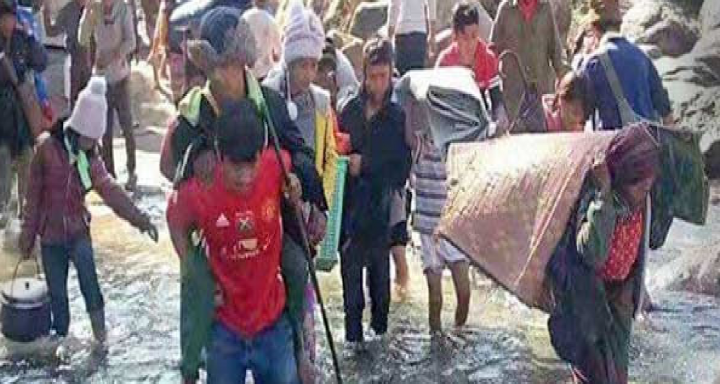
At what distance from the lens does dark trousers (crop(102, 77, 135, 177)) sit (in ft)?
40.5

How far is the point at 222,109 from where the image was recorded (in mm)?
5164

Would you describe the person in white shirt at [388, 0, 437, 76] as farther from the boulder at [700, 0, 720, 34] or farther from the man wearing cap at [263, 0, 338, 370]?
the man wearing cap at [263, 0, 338, 370]

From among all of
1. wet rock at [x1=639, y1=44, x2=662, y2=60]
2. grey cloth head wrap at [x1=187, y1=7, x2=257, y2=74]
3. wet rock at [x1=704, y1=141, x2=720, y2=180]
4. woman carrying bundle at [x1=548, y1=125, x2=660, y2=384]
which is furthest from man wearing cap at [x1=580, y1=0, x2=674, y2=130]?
wet rock at [x1=639, y1=44, x2=662, y2=60]

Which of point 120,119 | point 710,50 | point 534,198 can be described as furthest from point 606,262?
point 710,50

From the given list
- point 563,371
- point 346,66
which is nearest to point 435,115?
point 346,66

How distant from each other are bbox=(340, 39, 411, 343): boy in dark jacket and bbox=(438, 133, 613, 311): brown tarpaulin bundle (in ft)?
4.36

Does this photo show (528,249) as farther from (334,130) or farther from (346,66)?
(346,66)

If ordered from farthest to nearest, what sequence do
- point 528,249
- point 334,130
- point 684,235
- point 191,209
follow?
point 684,235 < point 334,130 < point 528,249 < point 191,209

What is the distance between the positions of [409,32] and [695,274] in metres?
3.35

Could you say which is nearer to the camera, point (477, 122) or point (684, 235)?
point (477, 122)

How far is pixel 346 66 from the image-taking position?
27.2 ft

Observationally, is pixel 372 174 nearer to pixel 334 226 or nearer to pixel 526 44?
pixel 334 226

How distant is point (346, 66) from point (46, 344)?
2.25 m

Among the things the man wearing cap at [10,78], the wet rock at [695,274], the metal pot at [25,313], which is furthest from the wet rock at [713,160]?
the metal pot at [25,313]
